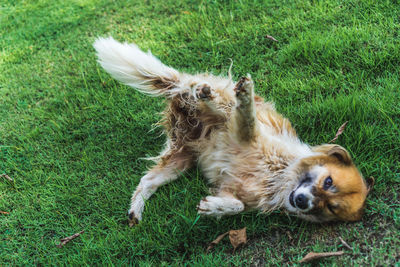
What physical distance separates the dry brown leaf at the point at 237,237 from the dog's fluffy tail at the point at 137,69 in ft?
5.02

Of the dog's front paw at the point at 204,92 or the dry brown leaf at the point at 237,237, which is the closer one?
the dry brown leaf at the point at 237,237

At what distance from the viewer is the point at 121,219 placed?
3.26m

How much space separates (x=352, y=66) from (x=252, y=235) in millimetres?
2252

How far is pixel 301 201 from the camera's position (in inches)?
107

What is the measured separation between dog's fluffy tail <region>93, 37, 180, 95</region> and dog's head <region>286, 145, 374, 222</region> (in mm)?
1603

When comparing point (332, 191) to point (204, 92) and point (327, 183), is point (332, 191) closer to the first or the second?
point (327, 183)

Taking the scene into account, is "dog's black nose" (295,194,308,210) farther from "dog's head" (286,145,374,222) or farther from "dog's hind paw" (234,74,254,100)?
"dog's hind paw" (234,74,254,100)

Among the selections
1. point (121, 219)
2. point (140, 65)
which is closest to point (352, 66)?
point (140, 65)

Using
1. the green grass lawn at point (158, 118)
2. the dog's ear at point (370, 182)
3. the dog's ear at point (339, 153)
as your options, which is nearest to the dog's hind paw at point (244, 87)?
the dog's ear at point (339, 153)

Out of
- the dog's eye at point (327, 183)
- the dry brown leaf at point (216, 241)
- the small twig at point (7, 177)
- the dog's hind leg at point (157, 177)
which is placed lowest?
the dry brown leaf at point (216, 241)

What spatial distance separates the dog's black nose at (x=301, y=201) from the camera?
2.70 m

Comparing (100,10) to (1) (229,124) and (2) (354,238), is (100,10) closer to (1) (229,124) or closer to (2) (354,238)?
(1) (229,124)

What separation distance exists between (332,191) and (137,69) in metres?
2.14

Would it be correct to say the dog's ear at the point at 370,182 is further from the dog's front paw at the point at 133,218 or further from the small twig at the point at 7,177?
the small twig at the point at 7,177
